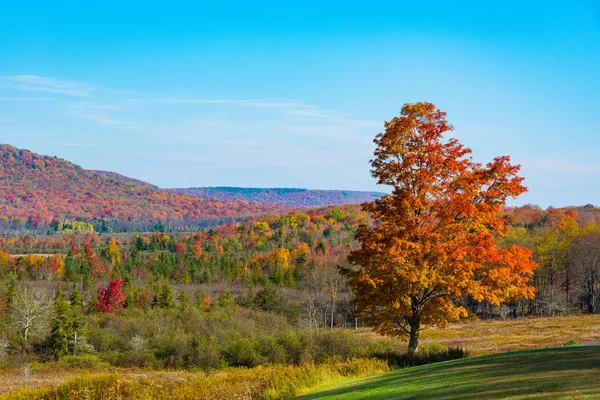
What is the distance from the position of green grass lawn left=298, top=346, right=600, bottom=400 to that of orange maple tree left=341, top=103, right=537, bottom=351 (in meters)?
5.23

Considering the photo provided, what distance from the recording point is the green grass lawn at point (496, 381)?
9203mm

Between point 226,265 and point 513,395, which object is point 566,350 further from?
point 226,265

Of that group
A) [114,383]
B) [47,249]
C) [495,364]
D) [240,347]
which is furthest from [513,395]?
[47,249]

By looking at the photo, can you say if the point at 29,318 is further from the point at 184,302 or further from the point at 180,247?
the point at 180,247

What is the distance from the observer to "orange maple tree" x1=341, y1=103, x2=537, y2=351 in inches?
771

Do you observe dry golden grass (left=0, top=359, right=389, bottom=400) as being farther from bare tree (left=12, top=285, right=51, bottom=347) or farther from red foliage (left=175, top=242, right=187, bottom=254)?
red foliage (left=175, top=242, right=187, bottom=254)

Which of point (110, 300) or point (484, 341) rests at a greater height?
point (484, 341)

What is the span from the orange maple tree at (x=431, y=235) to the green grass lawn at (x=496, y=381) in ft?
17.1

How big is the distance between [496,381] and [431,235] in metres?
9.44

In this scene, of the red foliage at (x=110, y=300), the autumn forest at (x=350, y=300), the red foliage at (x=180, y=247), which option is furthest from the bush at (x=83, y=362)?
the red foliage at (x=180, y=247)

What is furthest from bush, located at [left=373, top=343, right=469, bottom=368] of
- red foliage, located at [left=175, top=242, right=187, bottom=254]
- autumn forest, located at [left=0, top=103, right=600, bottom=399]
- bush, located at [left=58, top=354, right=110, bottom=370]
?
red foliage, located at [left=175, top=242, right=187, bottom=254]

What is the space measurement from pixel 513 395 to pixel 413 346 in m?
11.7

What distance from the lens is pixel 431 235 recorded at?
777 inches

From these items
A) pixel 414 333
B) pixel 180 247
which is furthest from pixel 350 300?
pixel 180 247
